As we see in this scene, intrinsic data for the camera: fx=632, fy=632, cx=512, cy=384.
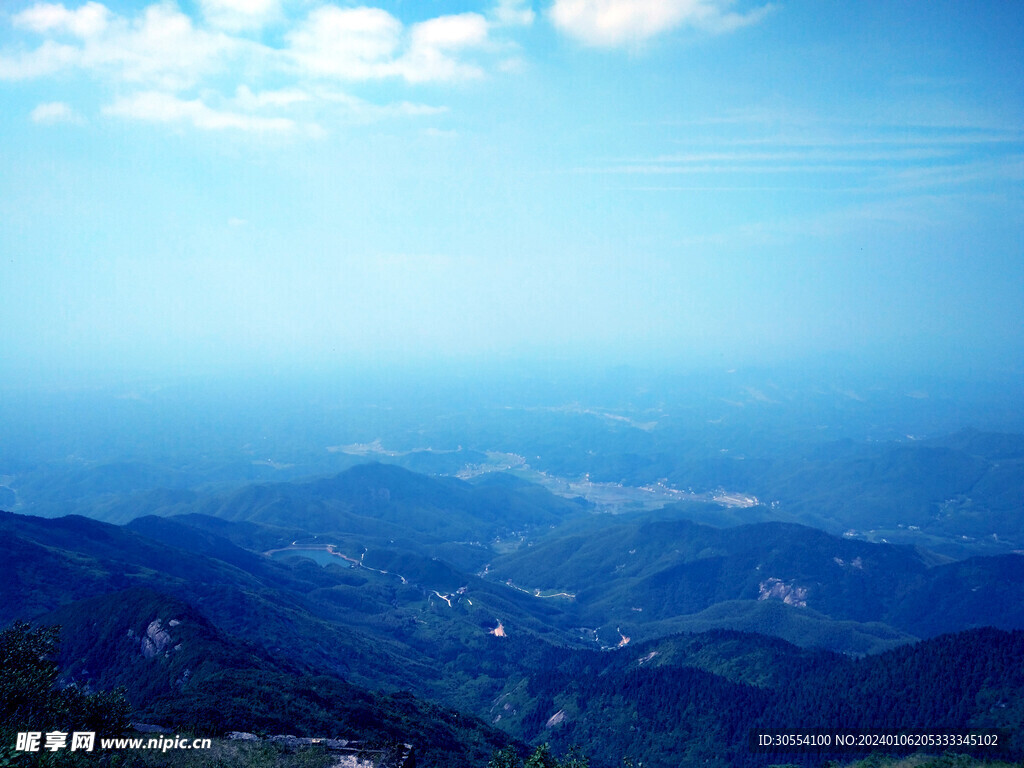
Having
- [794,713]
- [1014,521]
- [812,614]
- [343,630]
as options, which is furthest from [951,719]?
[1014,521]

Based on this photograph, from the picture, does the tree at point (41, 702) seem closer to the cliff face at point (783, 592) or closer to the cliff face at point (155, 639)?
the cliff face at point (155, 639)

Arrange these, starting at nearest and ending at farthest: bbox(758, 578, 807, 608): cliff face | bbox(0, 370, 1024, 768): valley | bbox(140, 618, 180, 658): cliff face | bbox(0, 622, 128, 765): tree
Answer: bbox(0, 622, 128, 765): tree → bbox(0, 370, 1024, 768): valley → bbox(140, 618, 180, 658): cliff face → bbox(758, 578, 807, 608): cliff face

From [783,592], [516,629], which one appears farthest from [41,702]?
[783,592]

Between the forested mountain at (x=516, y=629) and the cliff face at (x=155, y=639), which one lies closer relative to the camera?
the forested mountain at (x=516, y=629)

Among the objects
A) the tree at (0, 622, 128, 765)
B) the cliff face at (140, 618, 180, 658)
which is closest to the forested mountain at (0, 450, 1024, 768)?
the cliff face at (140, 618, 180, 658)

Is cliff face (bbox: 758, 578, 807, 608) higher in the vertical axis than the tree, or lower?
lower

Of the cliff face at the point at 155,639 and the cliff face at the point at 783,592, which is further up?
the cliff face at the point at 155,639

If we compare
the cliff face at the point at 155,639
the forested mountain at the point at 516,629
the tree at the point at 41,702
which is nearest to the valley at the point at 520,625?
the cliff face at the point at 155,639

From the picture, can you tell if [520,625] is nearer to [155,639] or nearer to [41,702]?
[155,639]

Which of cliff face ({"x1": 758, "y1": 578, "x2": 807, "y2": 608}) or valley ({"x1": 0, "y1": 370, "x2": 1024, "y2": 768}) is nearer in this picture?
valley ({"x1": 0, "y1": 370, "x2": 1024, "y2": 768})

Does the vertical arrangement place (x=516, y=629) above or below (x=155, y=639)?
below

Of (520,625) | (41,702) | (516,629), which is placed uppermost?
(41,702)

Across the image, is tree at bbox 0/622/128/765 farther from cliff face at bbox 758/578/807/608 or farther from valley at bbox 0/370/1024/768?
cliff face at bbox 758/578/807/608

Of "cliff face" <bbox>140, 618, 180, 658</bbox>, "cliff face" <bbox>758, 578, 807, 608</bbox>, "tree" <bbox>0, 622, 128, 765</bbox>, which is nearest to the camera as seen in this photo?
"tree" <bbox>0, 622, 128, 765</bbox>
